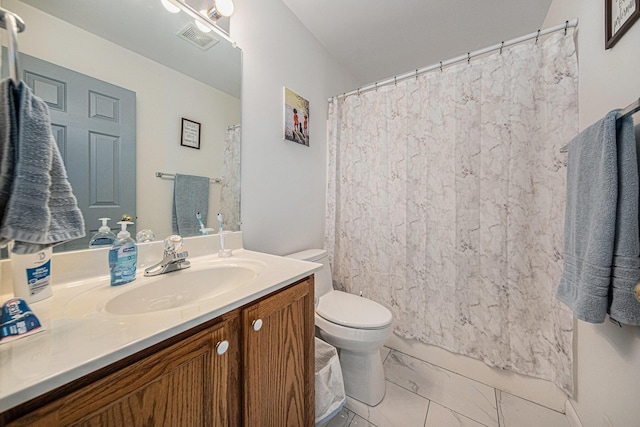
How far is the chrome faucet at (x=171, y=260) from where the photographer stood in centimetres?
83

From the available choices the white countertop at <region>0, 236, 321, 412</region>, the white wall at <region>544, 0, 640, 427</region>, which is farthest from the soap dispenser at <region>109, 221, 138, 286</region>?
the white wall at <region>544, 0, 640, 427</region>

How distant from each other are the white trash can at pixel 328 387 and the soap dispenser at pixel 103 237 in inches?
40.0

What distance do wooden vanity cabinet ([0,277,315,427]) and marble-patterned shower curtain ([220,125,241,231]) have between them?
58cm

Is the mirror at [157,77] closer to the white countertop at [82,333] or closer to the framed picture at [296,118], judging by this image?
the white countertop at [82,333]

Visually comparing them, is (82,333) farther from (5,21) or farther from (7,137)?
(5,21)

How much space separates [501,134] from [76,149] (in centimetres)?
188

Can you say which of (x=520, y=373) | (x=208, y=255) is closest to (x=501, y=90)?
(x=520, y=373)

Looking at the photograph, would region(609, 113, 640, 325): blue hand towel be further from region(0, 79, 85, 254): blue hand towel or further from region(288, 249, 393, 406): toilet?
region(0, 79, 85, 254): blue hand towel

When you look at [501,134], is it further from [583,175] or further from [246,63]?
[246,63]

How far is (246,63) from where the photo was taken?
4.15ft

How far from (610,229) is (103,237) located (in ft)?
5.23

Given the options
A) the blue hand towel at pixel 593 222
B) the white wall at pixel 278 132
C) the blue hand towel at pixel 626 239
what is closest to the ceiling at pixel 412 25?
the white wall at pixel 278 132

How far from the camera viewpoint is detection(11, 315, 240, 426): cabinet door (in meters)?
0.39

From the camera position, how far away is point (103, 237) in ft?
2.61
